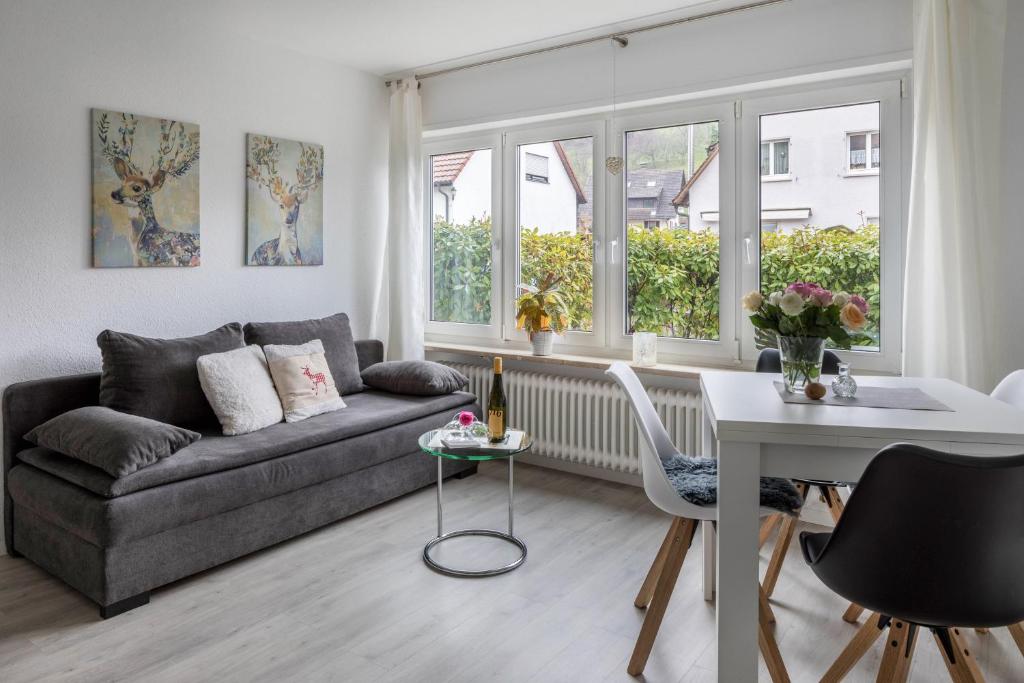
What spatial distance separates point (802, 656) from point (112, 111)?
3.74 metres

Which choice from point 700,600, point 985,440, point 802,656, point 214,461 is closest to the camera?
point 985,440

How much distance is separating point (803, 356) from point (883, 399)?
271 millimetres

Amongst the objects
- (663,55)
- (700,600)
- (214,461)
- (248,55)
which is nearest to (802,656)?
(700,600)

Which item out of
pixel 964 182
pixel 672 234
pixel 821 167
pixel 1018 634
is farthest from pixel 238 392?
pixel 964 182

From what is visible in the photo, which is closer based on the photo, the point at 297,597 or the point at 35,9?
the point at 297,597

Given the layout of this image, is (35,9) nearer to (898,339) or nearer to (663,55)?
(663,55)

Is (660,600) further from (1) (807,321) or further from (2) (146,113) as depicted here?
(2) (146,113)

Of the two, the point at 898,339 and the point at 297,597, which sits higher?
the point at 898,339

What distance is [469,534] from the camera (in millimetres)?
3357

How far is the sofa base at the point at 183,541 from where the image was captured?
102 inches

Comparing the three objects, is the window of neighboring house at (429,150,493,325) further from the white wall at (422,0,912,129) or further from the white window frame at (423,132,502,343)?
the white wall at (422,0,912,129)

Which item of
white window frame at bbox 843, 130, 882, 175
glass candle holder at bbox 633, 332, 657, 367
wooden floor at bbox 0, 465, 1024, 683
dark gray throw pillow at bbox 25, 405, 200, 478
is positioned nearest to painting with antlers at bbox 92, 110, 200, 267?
dark gray throw pillow at bbox 25, 405, 200, 478

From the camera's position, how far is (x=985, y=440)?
5.76 feet

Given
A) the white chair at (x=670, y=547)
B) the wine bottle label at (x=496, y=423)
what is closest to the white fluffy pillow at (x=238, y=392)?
the wine bottle label at (x=496, y=423)
